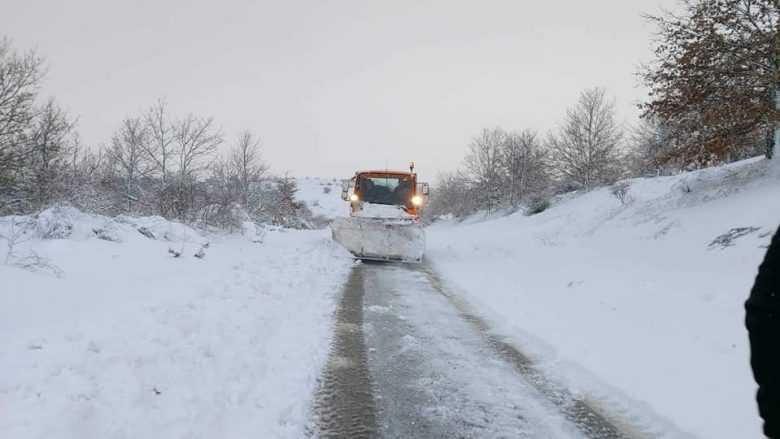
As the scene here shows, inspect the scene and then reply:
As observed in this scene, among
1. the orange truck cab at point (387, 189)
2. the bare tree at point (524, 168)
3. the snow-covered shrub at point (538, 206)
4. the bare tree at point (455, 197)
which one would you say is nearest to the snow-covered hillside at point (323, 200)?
the bare tree at point (455, 197)

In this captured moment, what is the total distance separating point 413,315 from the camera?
22.9 feet

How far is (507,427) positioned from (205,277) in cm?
614

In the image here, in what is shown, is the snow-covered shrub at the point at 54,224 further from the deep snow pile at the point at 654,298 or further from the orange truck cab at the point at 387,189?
the deep snow pile at the point at 654,298

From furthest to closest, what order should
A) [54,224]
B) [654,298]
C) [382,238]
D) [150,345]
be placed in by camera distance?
[382,238] → [54,224] → [654,298] → [150,345]

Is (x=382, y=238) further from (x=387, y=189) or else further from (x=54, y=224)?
(x=54, y=224)

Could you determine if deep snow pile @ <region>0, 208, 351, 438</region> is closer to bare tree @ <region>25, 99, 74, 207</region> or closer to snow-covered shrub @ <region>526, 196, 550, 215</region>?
bare tree @ <region>25, 99, 74, 207</region>

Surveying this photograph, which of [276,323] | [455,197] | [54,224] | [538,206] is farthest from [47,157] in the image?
[455,197]

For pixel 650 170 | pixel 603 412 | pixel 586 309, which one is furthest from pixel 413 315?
pixel 650 170

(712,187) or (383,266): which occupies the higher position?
(712,187)

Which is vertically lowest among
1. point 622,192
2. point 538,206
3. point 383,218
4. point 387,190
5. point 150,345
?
point 150,345

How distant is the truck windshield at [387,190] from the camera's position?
15.4 m

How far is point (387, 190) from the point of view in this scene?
15.5m

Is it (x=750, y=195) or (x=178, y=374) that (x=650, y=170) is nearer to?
(x=750, y=195)

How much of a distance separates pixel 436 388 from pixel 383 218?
10223mm
